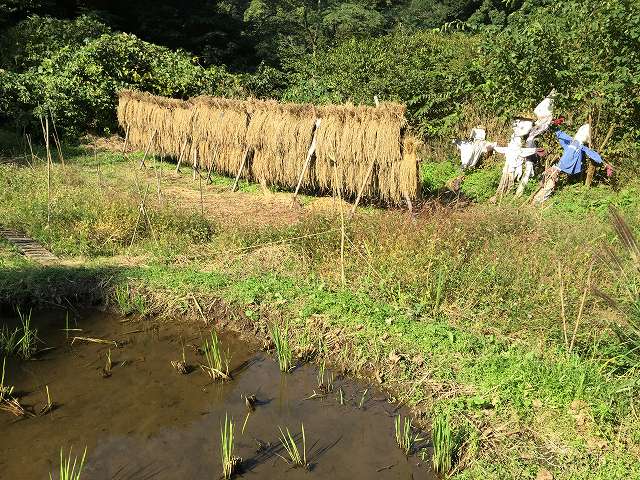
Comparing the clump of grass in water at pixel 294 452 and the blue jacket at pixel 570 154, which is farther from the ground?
the blue jacket at pixel 570 154

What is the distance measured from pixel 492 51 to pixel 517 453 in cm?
840

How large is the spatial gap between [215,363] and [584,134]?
7.29 metres

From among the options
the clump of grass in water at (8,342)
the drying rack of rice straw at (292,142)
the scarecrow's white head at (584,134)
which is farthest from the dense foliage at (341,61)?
the clump of grass in water at (8,342)

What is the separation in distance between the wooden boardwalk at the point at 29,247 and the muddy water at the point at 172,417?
123 cm

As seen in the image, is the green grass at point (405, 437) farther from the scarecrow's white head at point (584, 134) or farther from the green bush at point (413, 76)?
the green bush at point (413, 76)

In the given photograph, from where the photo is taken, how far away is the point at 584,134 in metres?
9.36

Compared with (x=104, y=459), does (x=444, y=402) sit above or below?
above

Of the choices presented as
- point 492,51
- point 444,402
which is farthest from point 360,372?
point 492,51

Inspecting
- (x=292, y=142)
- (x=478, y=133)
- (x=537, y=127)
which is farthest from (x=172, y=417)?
(x=478, y=133)

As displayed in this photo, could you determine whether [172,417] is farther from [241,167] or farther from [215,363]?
[241,167]

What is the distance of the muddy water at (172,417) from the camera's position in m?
4.05

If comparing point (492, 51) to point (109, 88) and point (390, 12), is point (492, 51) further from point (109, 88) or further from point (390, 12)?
point (390, 12)

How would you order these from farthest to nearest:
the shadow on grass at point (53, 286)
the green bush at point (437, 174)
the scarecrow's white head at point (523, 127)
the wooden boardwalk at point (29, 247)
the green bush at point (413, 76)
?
1. the green bush at point (413, 76)
2. the green bush at point (437, 174)
3. the scarecrow's white head at point (523, 127)
4. the wooden boardwalk at point (29, 247)
5. the shadow on grass at point (53, 286)

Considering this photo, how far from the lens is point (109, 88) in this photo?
14.5 meters
